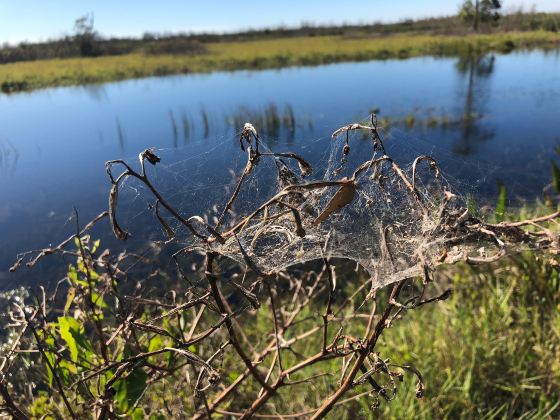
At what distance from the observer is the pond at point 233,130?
1.81m

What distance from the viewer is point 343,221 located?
121 cm

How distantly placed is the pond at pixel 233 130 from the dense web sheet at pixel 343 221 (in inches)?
9.5

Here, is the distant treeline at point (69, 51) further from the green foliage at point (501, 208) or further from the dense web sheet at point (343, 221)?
the dense web sheet at point (343, 221)

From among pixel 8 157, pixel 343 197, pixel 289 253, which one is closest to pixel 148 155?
pixel 343 197

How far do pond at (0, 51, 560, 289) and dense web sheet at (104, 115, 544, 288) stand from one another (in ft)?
0.79

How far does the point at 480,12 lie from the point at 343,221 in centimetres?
6032

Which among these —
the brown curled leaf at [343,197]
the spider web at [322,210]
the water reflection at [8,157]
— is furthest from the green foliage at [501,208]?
the water reflection at [8,157]

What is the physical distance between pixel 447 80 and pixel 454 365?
74.1ft

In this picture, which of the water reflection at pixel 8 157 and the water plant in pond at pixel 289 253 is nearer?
the water plant in pond at pixel 289 253

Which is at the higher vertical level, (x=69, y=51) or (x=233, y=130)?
(x=69, y=51)

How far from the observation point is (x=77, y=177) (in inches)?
423

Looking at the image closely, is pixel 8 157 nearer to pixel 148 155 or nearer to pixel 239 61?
pixel 148 155

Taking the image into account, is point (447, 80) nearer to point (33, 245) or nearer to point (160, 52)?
point (33, 245)

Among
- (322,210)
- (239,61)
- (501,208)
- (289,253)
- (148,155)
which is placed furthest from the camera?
(239,61)
